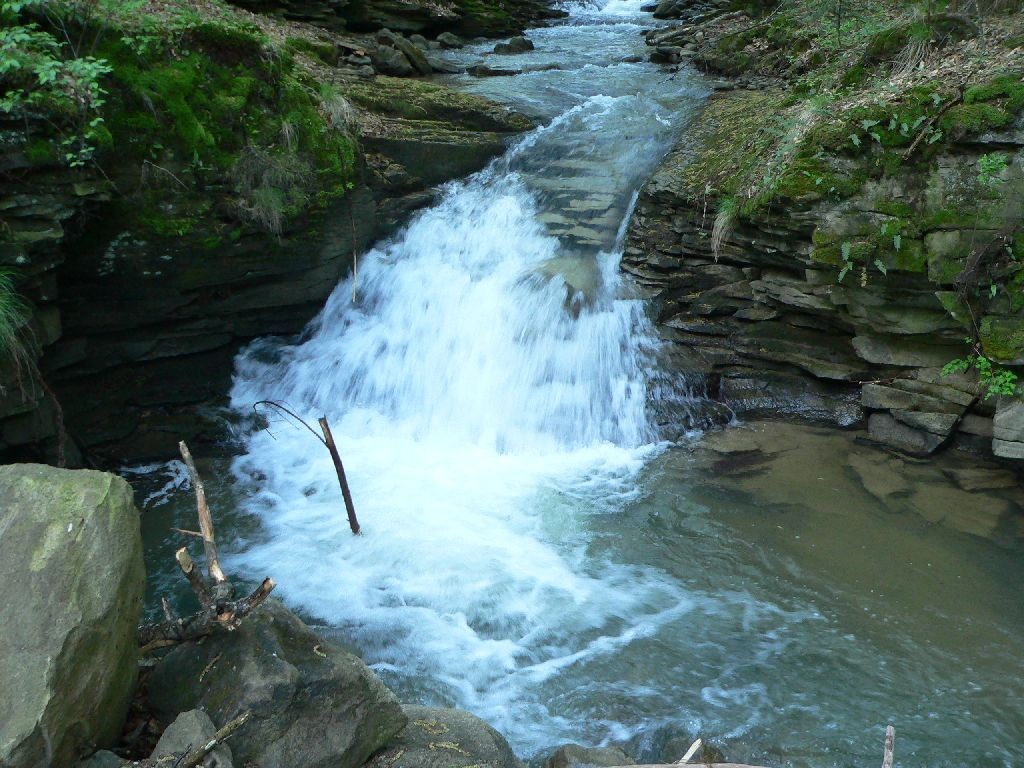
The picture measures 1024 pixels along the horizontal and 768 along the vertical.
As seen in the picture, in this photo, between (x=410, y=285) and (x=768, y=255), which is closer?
(x=768, y=255)

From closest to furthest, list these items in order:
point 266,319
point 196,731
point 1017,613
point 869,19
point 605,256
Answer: point 196,731, point 1017,613, point 266,319, point 605,256, point 869,19

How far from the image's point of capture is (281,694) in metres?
3.38

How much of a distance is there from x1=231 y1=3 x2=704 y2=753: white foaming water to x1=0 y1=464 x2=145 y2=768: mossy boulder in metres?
2.34

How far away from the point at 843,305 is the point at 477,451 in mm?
3817

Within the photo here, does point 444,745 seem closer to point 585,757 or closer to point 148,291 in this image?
point 585,757

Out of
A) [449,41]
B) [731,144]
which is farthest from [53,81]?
[449,41]

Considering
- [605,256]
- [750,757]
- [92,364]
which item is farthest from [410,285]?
[750,757]

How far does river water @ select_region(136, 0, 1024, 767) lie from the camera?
16.9ft

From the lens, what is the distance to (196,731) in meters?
3.16

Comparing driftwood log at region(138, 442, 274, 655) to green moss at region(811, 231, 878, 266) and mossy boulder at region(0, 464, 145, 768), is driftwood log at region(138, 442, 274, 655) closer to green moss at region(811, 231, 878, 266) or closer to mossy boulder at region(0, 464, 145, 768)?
mossy boulder at region(0, 464, 145, 768)

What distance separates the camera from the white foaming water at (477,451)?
18.9 ft

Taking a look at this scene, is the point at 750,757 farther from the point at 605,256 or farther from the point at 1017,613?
the point at 605,256

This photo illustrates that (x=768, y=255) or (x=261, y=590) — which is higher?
(x=768, y=255)

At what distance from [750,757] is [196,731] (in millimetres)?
3121
